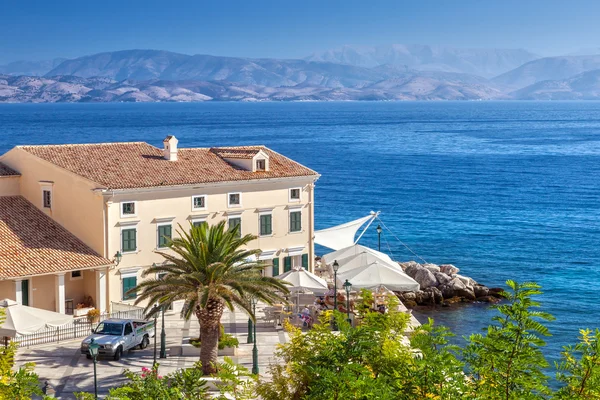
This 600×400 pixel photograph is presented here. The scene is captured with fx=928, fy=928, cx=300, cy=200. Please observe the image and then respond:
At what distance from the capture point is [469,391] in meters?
14.9

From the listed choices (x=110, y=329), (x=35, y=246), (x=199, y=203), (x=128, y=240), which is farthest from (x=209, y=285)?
(x=199, y=203)

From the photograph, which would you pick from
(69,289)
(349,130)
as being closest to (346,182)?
(69,289)

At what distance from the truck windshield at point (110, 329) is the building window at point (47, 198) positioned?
9455 millimetres

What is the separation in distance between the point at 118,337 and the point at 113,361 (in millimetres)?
885

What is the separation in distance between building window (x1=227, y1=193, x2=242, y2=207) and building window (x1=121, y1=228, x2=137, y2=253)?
15.9 feet

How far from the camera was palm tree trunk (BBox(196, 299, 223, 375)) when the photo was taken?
1139 inches

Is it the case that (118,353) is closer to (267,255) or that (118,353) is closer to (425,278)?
(267,255)

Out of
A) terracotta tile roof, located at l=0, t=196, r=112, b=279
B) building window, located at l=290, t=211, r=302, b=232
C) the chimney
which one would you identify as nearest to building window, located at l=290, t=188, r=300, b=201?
building window, located at l=290, t=211, r=302, b=232

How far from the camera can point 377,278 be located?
38812 mm

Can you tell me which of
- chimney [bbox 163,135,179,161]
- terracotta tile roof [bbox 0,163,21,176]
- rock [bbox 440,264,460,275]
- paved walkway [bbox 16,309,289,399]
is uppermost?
chimney [bbox 163,135,179,161]

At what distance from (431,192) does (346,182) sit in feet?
37.6

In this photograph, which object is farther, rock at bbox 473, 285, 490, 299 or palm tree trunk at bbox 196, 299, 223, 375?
rock at bbox 473, 285, 490, 299

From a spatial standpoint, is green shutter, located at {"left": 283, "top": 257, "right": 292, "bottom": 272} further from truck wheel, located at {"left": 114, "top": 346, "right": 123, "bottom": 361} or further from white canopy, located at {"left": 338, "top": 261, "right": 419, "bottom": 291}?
truck wheel, located at {"left": 114, "top": 346, "right": 123, "bottom": 361}

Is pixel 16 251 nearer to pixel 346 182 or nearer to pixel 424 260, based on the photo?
pixel 424 260
